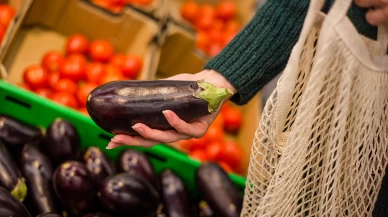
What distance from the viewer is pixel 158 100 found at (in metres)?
0.80

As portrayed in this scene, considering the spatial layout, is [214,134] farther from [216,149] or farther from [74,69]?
[74,69]

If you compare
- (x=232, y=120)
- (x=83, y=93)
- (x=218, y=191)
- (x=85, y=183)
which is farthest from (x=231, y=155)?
(x=85, y=183)

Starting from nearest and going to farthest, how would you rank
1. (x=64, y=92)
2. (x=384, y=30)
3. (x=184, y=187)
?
(x=384, y=30), (x=184, y=187), (x=64, y=92)

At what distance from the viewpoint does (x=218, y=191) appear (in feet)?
3.67

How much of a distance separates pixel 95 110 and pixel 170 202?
419mm

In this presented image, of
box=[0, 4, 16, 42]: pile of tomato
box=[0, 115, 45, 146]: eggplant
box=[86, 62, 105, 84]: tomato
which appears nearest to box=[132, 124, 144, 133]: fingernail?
box=[0, 115, 45, 146]: eggplant

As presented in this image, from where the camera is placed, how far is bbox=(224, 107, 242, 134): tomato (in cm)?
171

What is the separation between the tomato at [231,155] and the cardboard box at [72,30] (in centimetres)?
38

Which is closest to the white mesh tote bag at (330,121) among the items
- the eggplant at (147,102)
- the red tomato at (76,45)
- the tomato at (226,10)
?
the eggplant at (147,102)

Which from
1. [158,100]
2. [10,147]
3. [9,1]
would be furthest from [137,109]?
[9,1]

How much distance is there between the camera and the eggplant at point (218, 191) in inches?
43.0

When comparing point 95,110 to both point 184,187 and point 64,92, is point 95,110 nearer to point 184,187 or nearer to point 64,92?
point 184,187

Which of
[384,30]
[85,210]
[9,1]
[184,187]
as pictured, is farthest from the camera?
[9,1]

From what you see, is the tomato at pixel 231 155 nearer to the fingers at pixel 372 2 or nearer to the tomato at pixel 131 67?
the tomato at pixel 131 67
